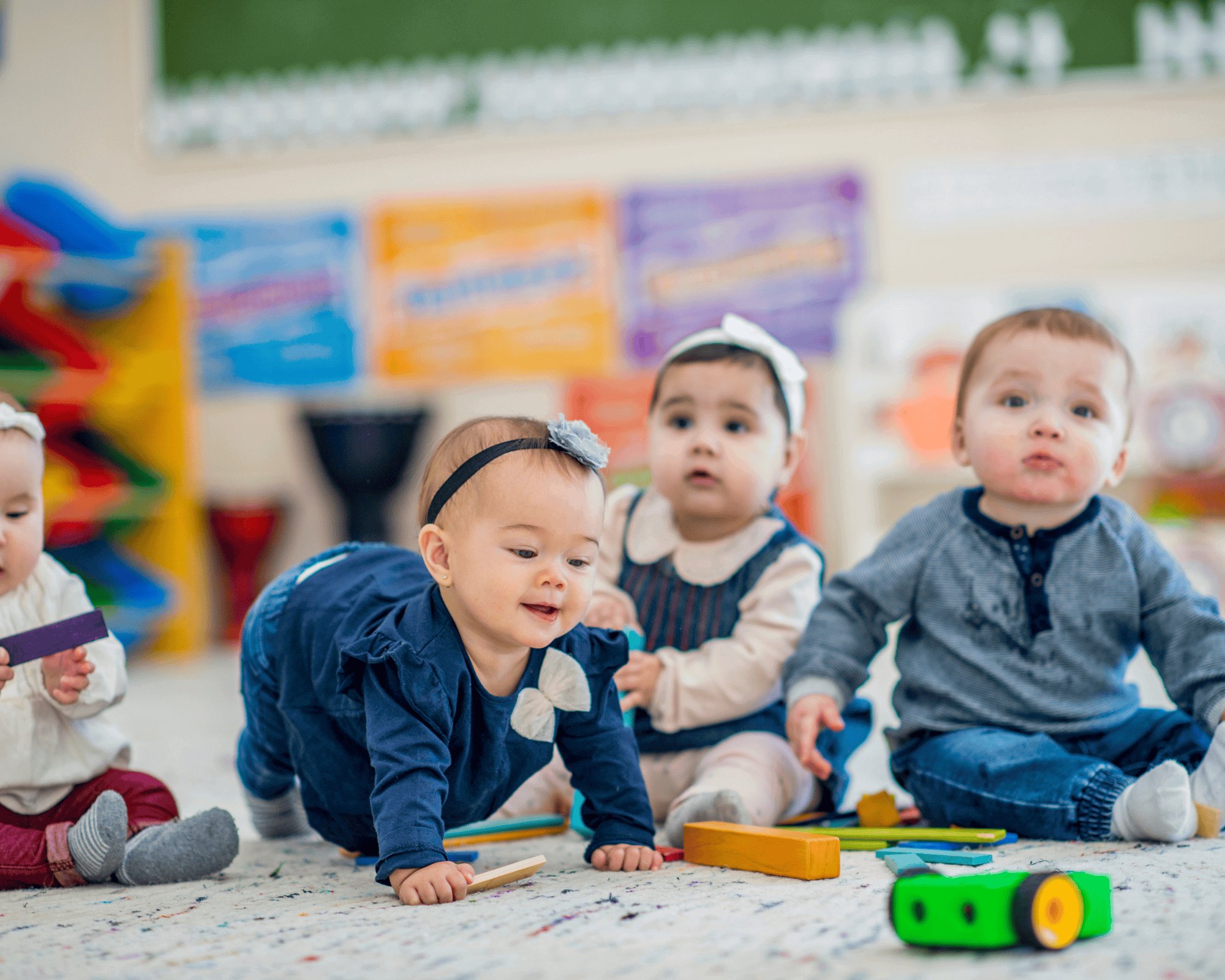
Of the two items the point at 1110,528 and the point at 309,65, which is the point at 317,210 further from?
the point at 1110,528

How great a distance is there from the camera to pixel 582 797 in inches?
50.0

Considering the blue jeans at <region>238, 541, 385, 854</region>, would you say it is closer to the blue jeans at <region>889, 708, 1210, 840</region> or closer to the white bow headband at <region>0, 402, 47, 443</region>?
the white bow headband at <region>0, 402, 47, 443</region>

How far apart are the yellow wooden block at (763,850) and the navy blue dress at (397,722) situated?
5cm

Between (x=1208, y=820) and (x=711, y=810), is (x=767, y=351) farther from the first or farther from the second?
(x=1208, y=820)

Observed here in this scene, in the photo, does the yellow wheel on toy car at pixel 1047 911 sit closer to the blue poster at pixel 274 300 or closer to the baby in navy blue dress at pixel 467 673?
the baby in navy blue dress at pixel 467 673

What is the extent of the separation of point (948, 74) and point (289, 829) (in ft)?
9.81

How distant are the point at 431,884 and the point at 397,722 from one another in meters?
0.13

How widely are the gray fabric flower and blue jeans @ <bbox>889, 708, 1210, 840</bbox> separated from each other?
1.54ft

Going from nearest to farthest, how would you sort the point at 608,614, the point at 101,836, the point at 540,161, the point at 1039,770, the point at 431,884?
the point at 431,884 < the point at 101,836 < the point at 1039,770 < the point at 608,614 < the point at 540,161

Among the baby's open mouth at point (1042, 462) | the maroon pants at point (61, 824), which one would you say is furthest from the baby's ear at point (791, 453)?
the maroon pants at point (61, 824)

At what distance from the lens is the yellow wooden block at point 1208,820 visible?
1.10 meters

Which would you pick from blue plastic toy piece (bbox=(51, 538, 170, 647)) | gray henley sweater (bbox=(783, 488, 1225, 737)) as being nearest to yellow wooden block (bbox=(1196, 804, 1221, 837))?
gray henley sweater (bbox=(783, 488, 1225, 737))

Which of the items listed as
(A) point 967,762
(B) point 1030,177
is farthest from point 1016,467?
(B) point 1030,177

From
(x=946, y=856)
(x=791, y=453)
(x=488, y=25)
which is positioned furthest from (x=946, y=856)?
(x=488, y=25)
